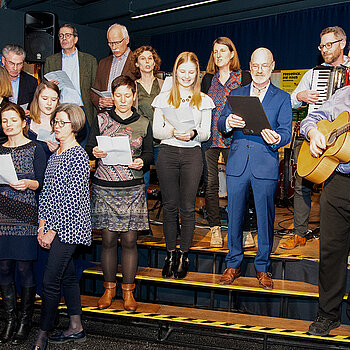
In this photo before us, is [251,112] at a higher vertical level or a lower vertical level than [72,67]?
lower

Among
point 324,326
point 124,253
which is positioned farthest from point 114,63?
point 324,326

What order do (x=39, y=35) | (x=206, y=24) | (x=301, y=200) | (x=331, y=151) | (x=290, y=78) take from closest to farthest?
(x=331, y=151), (x=301, y=200), (x=39, y=35), (x=290, y=78), (x=206, y=24)

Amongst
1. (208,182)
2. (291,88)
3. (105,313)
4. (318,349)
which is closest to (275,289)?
(318,349)

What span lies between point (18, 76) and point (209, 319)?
8.86 feet

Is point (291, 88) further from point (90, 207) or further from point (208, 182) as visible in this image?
point (90, 207)

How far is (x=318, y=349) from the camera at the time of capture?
309 cm

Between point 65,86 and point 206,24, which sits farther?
point 206,24

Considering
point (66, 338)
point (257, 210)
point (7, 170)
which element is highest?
point (7, 170)

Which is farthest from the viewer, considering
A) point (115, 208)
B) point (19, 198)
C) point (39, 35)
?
point (39, 35)

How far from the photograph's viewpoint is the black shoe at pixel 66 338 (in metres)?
3.04

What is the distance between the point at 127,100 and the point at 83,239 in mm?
995

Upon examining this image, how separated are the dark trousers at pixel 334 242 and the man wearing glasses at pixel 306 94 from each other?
3.58ft

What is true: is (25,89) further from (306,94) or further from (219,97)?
(306,94)

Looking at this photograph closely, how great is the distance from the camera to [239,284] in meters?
3.42
